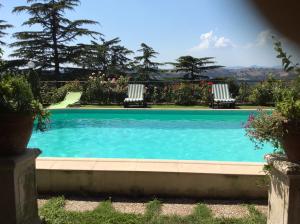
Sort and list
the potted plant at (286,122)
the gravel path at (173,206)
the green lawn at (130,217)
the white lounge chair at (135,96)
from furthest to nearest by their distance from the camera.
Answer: the white lounge chair at (135,96) < the gravel path at (173,206) < the green lawn at (130,217) < the potted plant at (286,122)

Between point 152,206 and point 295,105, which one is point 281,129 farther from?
point 152,206

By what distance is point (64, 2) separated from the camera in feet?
76.6

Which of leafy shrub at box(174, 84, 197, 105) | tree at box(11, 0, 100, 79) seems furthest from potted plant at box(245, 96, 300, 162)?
tree at box(11, 0, 100, 79)

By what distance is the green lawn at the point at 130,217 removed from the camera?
3.16 metres

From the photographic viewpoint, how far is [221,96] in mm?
12992

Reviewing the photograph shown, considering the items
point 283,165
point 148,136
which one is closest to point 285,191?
point 283,165

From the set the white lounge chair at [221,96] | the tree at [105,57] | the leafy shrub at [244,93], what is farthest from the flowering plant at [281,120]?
the tree at [105,57]

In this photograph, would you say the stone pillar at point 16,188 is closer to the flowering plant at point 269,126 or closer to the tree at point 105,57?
the flowering plant at point 269,126

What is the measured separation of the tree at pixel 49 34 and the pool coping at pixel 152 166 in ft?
69.2

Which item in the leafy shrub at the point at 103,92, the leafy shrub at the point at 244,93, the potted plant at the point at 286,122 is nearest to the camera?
the potted plant at the point at 286,122

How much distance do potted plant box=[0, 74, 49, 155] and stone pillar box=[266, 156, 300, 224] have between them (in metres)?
1.94

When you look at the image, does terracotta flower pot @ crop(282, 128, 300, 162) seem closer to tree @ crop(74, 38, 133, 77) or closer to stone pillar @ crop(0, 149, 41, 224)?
stone pillar @ crop(0, 149, 41, 224)

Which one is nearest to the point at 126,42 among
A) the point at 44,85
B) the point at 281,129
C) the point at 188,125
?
the point at 44,85

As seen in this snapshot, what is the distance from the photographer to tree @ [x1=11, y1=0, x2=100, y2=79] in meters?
23.2
